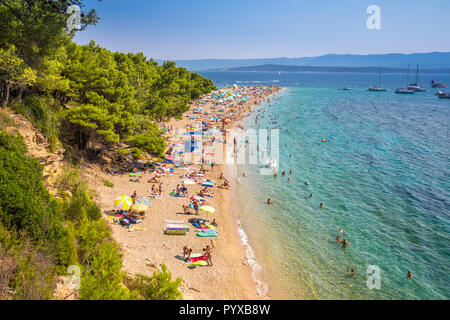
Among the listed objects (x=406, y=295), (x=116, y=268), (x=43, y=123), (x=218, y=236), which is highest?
(x=43, y=123)

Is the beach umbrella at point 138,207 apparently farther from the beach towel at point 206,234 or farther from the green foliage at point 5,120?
the green foliage at point 5,120

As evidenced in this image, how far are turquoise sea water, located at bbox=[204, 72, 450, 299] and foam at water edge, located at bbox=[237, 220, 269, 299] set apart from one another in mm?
323

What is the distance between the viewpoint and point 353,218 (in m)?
21.3

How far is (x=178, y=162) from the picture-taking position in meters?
30.2

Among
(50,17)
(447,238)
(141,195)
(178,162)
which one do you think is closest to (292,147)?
(178,162)

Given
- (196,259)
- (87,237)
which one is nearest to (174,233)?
(196,259)

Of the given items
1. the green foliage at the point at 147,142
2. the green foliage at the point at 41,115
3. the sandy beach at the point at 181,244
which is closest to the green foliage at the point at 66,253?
the sandy beach at the point at 181,244

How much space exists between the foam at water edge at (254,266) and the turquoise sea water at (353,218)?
0.32 meters

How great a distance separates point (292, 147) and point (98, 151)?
2740 cm

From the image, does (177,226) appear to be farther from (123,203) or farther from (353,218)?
(353,218)

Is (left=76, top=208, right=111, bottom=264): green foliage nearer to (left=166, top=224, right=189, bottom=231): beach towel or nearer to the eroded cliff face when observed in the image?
the eroded cliff face

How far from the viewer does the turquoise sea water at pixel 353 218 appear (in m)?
14.8

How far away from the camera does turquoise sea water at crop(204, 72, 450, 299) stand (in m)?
14.8
